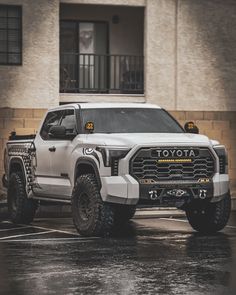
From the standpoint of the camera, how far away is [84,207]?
13.4 m

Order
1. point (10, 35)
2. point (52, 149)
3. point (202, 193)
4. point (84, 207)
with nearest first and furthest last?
1. point (202, 193)
2. point (84, 207)
3. point (52, 149)
4. point (10, 35)

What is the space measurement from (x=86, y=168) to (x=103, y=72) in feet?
50.6

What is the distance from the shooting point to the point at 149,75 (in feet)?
89.6

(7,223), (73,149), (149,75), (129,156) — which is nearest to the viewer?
(129,156)

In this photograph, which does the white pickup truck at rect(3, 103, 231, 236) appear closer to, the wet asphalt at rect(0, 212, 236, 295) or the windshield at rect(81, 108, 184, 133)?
the windshield at rect(81, 108, 184, 133)

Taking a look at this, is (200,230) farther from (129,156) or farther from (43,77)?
(43,77)

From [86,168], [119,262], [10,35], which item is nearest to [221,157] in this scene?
[86,168]

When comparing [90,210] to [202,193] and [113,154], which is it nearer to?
[113,154]

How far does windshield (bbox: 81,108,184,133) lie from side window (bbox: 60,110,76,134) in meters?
0.23

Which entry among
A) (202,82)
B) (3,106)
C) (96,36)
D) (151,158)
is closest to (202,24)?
(202,82)

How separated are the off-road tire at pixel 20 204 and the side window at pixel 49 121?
110 cm

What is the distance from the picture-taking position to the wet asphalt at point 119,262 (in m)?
Result: 8.59

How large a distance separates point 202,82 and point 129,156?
49.9 feet

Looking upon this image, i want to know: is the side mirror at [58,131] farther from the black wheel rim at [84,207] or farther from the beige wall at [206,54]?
the beige wall at [206,54]
